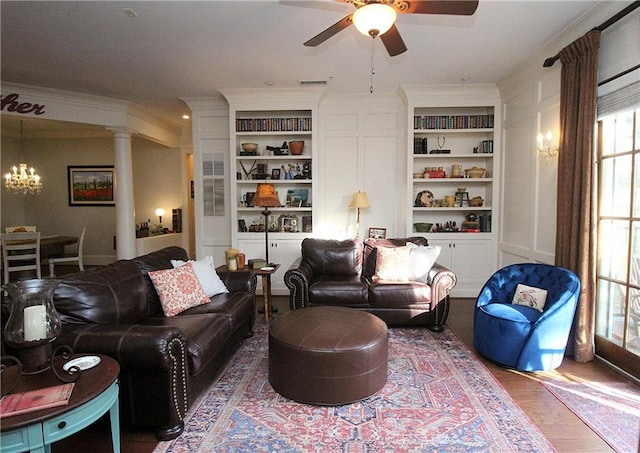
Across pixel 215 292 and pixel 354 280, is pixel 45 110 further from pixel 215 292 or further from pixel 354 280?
pixel 354 280

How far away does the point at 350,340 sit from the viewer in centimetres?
241

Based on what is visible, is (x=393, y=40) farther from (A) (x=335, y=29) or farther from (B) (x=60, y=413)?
(B) (x=60, y=413)

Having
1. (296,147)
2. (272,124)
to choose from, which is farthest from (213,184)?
(296,147)

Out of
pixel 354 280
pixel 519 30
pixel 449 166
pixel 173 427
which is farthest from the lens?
pixel 449 166

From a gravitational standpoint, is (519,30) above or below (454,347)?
above

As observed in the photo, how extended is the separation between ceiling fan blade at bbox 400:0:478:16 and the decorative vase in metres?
2.57

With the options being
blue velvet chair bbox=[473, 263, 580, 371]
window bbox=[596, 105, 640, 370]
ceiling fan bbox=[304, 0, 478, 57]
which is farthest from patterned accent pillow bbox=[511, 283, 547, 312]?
ceiling fan bbox=[304, 0, 478, 57]

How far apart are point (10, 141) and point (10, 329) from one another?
8155 mm

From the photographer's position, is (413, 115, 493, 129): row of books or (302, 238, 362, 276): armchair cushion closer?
(302, 238, 362, 276): armchair cushion

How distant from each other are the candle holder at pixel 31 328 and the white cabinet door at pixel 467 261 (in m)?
4.47

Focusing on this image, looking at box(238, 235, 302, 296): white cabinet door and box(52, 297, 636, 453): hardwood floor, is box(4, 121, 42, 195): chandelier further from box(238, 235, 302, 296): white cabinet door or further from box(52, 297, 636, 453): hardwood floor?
box(52, 297, 636, 453): hardwood floor

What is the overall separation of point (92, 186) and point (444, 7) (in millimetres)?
A: 8119

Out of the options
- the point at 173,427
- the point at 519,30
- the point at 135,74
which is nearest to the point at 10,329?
the point at 173,427

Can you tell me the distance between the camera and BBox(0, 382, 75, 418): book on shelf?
1.31 m
